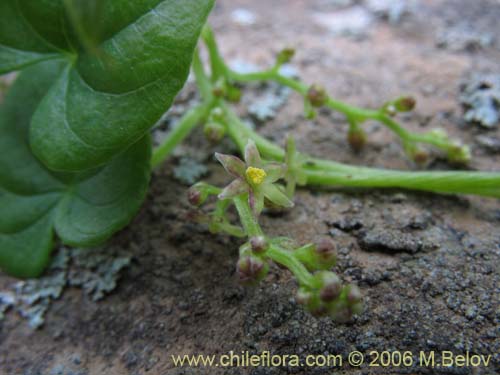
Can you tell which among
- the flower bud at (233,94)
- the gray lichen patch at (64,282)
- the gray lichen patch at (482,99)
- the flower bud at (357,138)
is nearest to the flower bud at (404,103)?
the flower bud at (357,138)

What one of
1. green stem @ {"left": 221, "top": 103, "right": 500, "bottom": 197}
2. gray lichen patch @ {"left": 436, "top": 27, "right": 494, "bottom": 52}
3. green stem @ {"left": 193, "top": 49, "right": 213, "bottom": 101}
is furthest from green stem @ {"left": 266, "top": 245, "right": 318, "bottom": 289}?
Answer: gray lichen patch @ {"left": 436, "top": 27, "right": 494, "bottom": 52}

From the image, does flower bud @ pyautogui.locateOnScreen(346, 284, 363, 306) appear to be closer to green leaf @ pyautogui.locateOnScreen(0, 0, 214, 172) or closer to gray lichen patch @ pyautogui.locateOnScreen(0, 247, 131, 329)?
green leaf @ pyautogui.locateOnScreen(0, 0, 214, 172)

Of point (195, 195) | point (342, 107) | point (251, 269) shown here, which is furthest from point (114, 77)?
point (342, 107)

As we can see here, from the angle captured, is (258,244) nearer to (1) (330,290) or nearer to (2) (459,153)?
(1) (330,290)

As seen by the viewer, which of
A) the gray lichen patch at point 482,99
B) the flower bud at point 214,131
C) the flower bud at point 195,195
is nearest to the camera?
the flower bud at point 195,195

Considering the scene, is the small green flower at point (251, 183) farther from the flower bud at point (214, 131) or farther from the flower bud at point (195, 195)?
the flower bud at point (214, 131)

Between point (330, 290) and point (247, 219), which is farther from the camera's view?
point (247, 219)

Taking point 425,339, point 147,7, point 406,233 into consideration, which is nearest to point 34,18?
point 147,7
